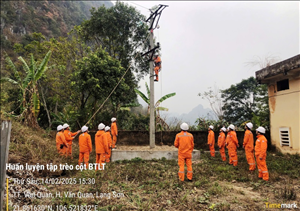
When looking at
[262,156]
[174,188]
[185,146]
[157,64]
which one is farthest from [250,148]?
[157,64]

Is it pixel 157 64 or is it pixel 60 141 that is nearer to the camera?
pixel 60 141

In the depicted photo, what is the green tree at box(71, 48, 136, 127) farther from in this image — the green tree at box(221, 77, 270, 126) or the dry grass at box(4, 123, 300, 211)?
the green tree at box(221, 77, 270, 126)

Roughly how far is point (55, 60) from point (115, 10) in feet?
21.4

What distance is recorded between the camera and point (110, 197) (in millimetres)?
4301

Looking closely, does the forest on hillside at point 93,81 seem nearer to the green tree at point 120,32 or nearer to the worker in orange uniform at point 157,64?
the green tree at point 120,32

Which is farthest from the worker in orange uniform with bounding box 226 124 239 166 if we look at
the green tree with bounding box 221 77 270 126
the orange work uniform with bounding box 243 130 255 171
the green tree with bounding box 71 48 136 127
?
the green tree with bounding box 221 77 270 126

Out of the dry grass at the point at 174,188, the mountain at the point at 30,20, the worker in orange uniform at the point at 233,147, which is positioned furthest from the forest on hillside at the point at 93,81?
the mountain at the point at 30,20

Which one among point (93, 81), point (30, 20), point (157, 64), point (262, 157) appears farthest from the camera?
point (30, 20)

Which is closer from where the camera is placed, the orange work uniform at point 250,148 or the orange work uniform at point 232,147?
the orange work uniform at point 250,148

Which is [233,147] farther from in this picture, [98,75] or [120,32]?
[120,32]

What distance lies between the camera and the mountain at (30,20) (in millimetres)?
35447

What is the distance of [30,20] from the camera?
39344mm

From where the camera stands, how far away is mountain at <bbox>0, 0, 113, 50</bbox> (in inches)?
1396

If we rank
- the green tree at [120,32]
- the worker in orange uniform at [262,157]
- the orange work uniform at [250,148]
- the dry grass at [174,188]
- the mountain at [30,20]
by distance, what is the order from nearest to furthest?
the dry grass at [174,188] < the worker in orange uniform at [262,157] < the orange work uniform at [250,148] < the green tree at [120,32] < the mountain at [30,20]
